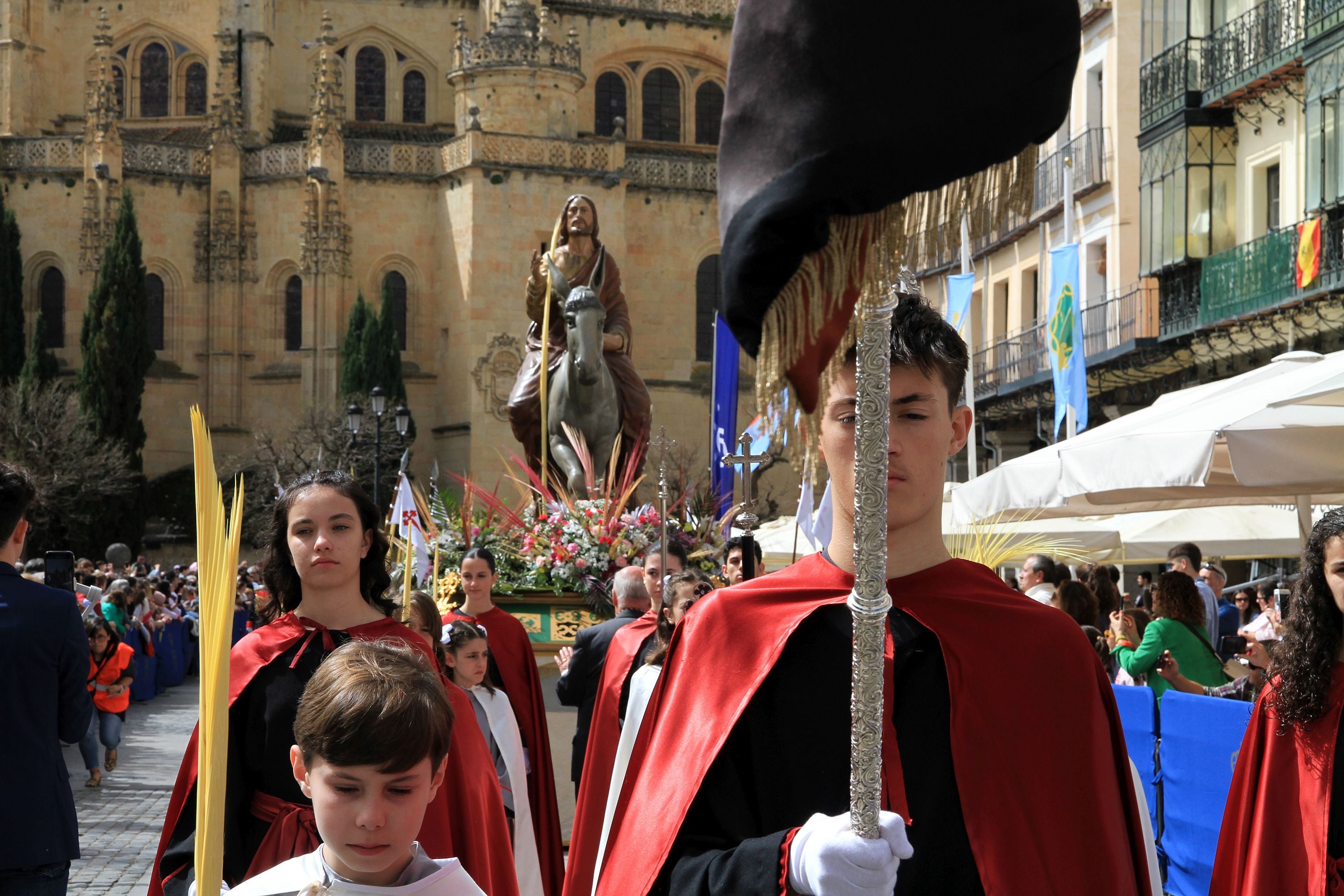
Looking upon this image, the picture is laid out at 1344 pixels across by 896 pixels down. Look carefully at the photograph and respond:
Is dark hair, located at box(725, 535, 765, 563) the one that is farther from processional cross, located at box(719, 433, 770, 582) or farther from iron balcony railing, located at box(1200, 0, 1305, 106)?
iron balcony railing, located at box(1200, 0, 1305, 106)

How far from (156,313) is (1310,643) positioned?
5006 cm

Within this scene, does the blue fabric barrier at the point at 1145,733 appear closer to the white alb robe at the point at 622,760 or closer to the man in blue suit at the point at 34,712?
the white alb robe at the point at 622,760

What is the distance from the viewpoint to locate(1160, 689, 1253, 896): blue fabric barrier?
286 inches

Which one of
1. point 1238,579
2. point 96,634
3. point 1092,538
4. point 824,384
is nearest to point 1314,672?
point 824,384

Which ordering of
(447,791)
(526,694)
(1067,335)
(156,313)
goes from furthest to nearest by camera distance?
(156,313)
(1067,335)
(526,694)
(447,791)

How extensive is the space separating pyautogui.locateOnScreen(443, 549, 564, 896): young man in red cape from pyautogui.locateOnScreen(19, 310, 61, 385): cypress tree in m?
40.8

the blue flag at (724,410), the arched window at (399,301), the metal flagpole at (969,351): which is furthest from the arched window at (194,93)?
the blue flag at (724,410)

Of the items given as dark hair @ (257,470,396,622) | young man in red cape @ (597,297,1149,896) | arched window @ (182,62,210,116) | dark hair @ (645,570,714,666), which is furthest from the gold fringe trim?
arched window @ (182,62,210,116)

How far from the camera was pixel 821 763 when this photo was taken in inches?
108

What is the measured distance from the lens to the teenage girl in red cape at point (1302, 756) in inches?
174

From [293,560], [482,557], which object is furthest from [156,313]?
[293,560]

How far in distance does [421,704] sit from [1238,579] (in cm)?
2795

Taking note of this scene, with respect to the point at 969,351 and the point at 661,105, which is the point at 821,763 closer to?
the point at 969,351

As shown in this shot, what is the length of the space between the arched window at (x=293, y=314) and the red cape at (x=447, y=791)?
4782cm
